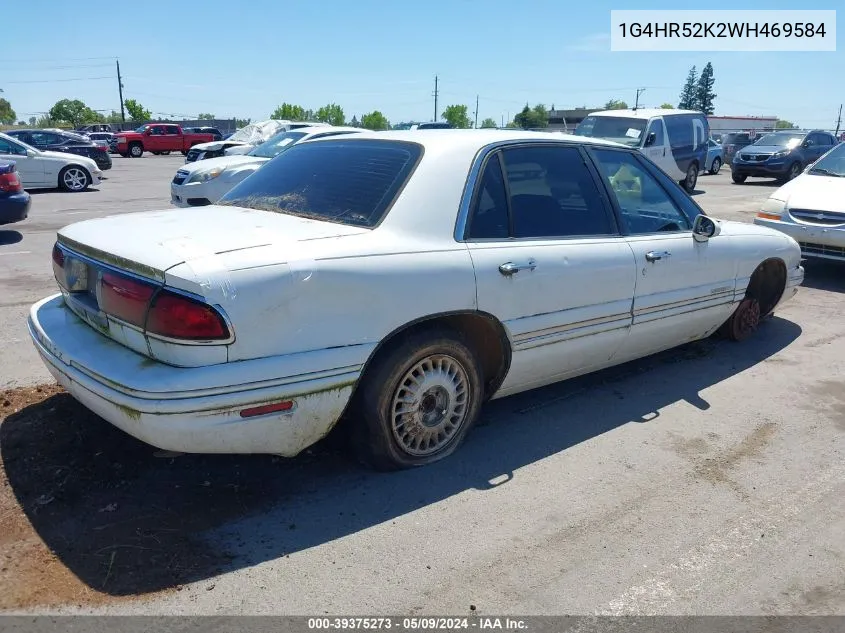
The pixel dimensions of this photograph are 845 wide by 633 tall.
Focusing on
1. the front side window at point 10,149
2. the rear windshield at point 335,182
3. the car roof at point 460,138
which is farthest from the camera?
the front side window at point 10,149

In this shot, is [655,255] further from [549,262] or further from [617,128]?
[617,128]

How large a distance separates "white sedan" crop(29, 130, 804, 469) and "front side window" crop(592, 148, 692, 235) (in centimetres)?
2

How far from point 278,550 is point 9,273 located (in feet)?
20.2

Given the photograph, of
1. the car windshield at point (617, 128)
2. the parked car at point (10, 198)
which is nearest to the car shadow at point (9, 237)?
the parked car at point (10, 198)

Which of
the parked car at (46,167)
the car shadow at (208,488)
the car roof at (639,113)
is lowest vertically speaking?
the car shadow at (208,488)

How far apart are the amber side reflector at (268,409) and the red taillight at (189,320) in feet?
1.04

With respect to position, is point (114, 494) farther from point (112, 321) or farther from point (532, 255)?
point (532, 255)

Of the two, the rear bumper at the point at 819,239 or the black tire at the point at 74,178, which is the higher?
the rear bumper at the point at 819,239

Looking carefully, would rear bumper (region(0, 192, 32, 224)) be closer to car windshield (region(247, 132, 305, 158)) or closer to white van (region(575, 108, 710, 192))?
car windshield (region(247, 132, 305, 158))

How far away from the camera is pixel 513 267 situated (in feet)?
11.5

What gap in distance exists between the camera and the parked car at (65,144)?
74.7 ft

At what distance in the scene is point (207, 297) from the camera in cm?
266

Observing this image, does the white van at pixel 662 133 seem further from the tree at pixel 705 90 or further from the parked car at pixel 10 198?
the tree at pixel 705 90

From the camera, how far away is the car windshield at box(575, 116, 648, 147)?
1559 cm
